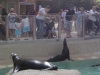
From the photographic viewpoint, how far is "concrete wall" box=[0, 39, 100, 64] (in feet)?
47.4

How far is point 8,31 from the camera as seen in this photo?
46.9ft

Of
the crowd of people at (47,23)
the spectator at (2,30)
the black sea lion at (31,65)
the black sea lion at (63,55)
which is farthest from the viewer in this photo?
the black sea lion at (63,55)

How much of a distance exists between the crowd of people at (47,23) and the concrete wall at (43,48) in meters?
0.32

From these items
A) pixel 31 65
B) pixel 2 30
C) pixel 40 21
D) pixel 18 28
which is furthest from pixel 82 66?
pixel 31 65

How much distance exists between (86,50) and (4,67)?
15.5 ft

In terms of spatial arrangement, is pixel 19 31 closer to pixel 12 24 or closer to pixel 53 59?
pixel 12 24

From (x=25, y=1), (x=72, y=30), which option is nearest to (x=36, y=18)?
(x=72, y=30)

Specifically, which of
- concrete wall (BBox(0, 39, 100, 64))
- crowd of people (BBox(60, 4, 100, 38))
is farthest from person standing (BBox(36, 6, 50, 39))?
crowd of people (BBox(60, 4, 100, 38))

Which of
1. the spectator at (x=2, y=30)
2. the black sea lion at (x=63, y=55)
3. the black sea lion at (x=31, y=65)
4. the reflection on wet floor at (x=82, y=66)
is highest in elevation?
the spectator at (x=2, y=30)

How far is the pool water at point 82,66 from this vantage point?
12532mm

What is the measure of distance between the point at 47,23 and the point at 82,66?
2.70m

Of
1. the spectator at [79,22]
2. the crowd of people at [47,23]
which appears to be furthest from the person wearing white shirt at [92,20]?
the spectator at [79,22]

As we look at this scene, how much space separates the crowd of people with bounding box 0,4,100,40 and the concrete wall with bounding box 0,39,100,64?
324 mm

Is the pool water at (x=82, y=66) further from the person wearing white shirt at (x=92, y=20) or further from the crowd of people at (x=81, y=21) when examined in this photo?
the person wearing white shirt at (x=92, y=20)
